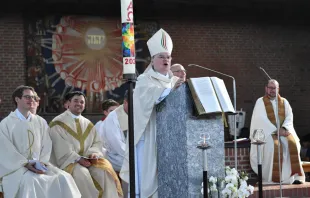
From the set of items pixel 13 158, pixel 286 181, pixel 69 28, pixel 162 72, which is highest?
pixel 69 28

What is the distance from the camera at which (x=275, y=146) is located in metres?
11.1

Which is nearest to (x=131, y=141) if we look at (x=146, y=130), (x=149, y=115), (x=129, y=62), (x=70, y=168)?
(x=129, y=62)

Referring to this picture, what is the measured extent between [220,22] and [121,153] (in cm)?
760

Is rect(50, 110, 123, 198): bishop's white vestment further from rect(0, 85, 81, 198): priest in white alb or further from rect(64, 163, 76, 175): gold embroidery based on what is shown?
Result: rect(0, 85, 81, 198): priest in white alb

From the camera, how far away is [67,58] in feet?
49.2

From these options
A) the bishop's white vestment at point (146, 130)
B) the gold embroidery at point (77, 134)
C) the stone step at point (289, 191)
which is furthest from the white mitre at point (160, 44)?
the stone step at point (289, 191)

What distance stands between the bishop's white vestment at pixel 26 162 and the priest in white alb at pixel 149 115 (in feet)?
3.96

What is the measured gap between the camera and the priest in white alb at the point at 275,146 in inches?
437

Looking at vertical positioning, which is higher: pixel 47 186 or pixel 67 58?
pixel 67 58

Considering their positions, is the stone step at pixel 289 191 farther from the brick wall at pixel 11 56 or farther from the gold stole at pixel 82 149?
the brick wall at pixel 11 56

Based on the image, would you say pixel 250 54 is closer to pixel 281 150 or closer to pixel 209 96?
pixel 281 150

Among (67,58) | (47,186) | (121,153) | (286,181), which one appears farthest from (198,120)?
(67,58)

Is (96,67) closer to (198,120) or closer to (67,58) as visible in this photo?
(67,58)

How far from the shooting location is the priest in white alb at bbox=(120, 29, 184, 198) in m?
6.91
